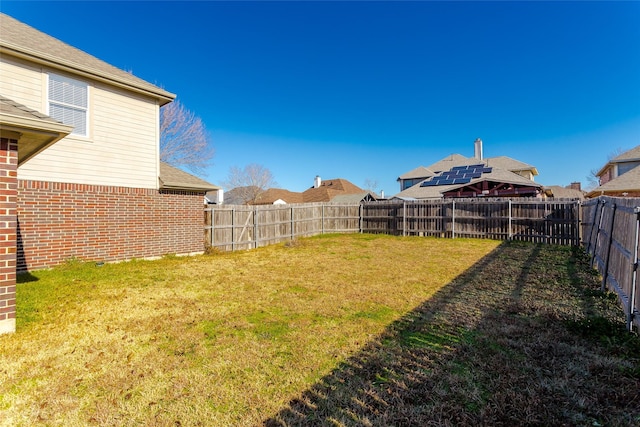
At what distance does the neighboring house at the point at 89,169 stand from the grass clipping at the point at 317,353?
1.56 m

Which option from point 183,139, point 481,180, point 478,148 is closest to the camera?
point 481,180

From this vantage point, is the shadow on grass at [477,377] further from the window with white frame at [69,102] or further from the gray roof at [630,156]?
the gray roof at [630,156]

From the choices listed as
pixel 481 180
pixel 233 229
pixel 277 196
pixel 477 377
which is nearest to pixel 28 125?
pixel 477 377

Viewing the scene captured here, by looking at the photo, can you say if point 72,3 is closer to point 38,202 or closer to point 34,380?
point 38,202

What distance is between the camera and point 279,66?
71.4 feet

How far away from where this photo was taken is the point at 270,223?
13516 millimetres

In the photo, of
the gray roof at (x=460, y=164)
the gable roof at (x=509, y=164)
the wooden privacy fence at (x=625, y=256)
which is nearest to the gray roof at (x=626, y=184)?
the gable roof at (x=509, y=164)

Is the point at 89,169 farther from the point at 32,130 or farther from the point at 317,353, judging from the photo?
the point at 317,353

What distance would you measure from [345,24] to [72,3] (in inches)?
493

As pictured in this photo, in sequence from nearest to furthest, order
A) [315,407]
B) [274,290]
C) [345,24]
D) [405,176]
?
[315,407]
[274,290]
[345,24]
[405,176]

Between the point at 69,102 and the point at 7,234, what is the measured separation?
5.78 meters

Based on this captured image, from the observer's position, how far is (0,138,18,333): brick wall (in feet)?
11.9

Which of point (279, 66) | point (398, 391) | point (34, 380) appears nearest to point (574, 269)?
point (398, 391)

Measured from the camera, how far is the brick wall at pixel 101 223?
691cm
